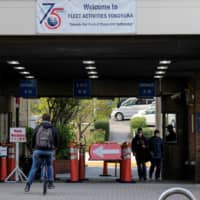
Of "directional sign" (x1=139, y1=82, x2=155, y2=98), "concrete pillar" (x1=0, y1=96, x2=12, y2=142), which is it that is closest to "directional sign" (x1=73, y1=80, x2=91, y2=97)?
"directional sign" (x1=139, y1=82, x2=155, y2=98)

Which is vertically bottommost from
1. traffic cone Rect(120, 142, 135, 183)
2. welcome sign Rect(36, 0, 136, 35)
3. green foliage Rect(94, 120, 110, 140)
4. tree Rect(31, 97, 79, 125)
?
traffic cone Rect(120, 142, 135, 183)

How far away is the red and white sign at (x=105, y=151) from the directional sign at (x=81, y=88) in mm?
4752

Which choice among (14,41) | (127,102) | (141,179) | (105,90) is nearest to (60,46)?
(14,41)

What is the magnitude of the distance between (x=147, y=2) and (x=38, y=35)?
8.65ft

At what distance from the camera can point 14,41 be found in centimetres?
1780

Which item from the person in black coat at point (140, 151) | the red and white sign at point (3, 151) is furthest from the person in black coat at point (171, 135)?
the red and white sign at point (3, 151)

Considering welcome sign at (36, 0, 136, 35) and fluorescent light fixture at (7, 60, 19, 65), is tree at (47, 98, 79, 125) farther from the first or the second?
welcome sign at (36, 0, 136, 35)

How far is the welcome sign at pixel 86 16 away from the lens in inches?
659

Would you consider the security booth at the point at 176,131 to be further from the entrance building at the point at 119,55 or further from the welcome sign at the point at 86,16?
the welcome sign at the point at 86,16

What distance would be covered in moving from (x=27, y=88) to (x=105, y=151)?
5.69 metres

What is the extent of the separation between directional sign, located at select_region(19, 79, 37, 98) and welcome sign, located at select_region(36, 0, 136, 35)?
10572 mm

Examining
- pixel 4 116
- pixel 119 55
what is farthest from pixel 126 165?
pixel 4 116

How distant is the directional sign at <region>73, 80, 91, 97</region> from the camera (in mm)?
27453

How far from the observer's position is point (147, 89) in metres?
27.5
